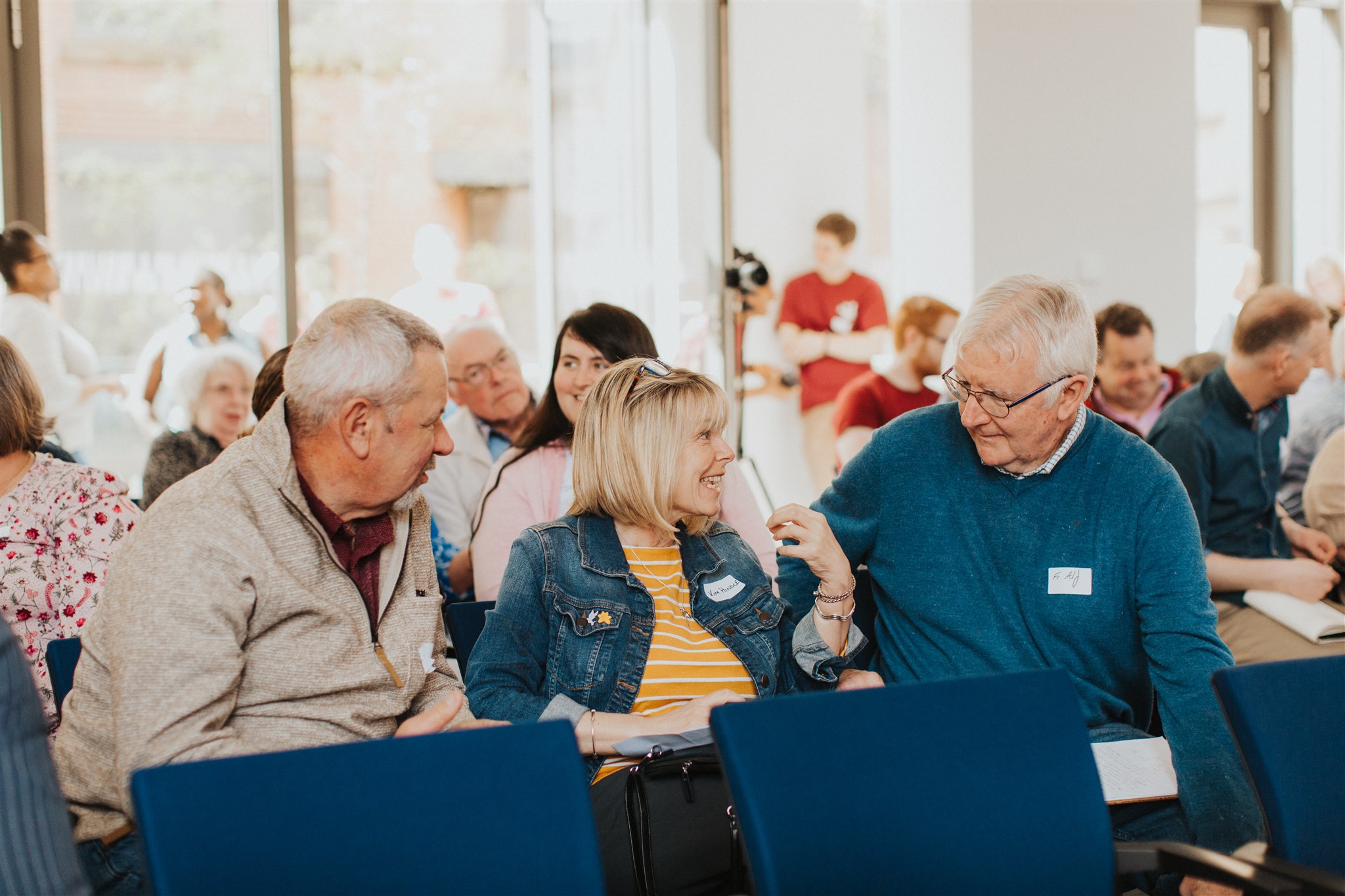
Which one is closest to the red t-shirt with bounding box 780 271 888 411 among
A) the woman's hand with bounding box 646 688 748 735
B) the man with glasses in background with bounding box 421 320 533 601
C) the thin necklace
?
the man with glasses in background with bounding box 421 320 533 601

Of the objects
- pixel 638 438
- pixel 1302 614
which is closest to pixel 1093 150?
pixel 1302 614

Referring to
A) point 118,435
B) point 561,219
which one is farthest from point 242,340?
point 561,219

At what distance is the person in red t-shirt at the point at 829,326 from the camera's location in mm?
5957

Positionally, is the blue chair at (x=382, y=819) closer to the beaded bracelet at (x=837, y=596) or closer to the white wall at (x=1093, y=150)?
the beaded bracelet at (x=837, y=596)

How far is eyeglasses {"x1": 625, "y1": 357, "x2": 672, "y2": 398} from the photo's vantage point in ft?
6.85

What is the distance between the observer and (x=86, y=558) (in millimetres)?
2217

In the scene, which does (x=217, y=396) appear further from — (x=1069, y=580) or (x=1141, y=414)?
(x=1141, y=414)

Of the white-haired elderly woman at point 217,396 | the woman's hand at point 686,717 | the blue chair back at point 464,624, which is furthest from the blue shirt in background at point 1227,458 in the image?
the white-haired elderly woman at point 217,396

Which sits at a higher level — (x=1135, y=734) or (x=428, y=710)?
(x=428, y=710)

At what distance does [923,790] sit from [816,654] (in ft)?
1.89

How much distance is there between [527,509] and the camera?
111 inches

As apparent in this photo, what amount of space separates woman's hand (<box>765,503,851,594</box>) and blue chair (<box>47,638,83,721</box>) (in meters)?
1.18

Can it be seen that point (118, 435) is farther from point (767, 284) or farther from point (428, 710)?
point (428, 710)

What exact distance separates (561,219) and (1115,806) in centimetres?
493
